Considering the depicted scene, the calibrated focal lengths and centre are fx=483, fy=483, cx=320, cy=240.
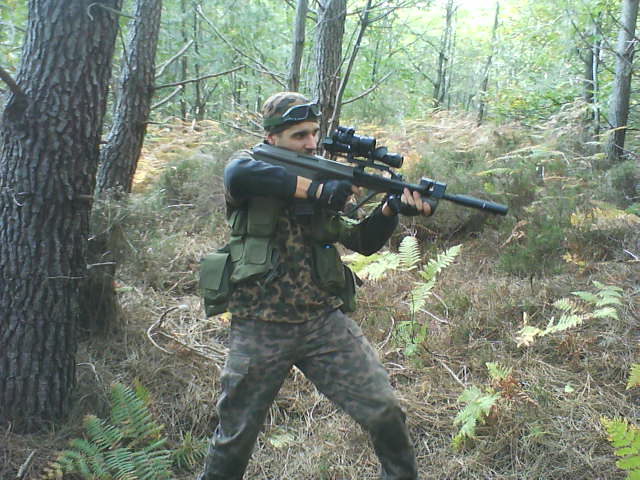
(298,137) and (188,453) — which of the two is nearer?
(298,137)

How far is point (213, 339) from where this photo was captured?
15.7 feet

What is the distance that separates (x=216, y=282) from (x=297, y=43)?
135 inches

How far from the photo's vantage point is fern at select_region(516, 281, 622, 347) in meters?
3.98

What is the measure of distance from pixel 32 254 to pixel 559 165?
6.94 meters

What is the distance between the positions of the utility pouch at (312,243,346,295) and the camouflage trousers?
0.25 m

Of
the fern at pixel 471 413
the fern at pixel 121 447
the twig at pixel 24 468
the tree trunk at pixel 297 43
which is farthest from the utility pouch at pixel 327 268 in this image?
the tree trunk at pixel 297 43

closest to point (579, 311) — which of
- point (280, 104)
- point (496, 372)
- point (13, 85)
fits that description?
point (496, 372)

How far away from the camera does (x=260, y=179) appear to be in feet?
8.51

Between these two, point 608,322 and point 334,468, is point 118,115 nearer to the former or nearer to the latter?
point 334,468

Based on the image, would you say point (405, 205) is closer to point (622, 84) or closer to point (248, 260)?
point (248, 260)

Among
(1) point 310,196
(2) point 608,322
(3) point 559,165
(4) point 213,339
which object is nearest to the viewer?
(1) point 310,196

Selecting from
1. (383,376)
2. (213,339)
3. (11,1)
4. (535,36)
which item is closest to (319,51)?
(11,1)

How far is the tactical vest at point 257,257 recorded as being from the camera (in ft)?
8.70

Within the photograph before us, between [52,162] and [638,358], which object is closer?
[52,162]
